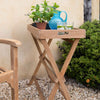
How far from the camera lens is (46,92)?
8.14 feet

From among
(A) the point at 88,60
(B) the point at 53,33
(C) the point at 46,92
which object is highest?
(B) the point at 53,33

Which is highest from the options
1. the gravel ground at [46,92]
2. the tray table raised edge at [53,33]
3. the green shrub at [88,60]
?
the tray table raised edge at [53,33]

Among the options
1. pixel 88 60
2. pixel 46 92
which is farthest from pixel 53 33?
pixel 46 92

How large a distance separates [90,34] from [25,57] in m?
1.08

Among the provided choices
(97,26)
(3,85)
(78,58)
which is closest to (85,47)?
(78,58)

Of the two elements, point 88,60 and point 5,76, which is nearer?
point 5,76

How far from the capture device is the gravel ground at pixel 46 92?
7.74 feet

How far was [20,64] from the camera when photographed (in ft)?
9.01

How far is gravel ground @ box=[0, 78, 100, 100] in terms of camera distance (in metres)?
2.36

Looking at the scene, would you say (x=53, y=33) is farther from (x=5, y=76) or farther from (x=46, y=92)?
(x=46, y=92)

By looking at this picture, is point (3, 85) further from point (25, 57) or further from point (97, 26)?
point (97, 26)

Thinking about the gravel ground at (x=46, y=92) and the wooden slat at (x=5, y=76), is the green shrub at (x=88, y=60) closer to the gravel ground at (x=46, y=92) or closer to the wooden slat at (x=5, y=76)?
the gravel ground at (x=46, y=92)

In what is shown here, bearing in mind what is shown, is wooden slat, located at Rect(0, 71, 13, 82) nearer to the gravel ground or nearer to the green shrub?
the gravel ground

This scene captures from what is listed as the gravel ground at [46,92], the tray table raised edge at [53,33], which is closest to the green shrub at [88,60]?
the gravel ground at [46,92]
